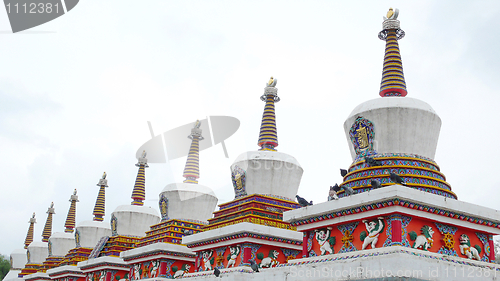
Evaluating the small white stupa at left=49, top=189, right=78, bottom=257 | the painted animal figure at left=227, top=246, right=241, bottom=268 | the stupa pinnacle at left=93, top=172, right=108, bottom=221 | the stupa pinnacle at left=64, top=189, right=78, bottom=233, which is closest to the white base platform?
the painted animal figure at left=227, top=246, right=241, bottom=268

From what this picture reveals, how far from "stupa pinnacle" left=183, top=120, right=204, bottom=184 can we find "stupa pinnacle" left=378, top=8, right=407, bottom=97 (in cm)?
981

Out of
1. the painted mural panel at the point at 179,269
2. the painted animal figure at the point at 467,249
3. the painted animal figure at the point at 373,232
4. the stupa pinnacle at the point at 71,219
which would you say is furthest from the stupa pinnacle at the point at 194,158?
the stupa pinnacle at the point at 71,219

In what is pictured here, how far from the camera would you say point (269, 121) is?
1655cm

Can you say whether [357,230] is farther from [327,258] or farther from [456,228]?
[456,228]

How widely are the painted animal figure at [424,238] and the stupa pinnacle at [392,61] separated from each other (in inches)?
164

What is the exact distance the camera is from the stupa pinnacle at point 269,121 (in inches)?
635

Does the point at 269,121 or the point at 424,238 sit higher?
the point at 269,121

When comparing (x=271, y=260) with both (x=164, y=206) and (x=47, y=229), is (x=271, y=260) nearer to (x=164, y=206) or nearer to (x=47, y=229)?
(x=164, y=206)

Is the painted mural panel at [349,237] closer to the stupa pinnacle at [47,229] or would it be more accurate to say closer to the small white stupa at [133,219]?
the small white stupa at [133,219]

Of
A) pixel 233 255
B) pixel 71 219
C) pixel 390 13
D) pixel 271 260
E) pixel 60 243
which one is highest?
pixel 390 13

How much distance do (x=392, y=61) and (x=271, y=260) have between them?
657 centimetres

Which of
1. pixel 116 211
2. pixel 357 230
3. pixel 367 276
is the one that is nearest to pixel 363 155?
pixel 357 230

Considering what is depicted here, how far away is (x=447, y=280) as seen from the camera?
820 cm

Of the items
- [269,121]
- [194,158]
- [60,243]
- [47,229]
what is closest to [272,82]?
[269,121]
